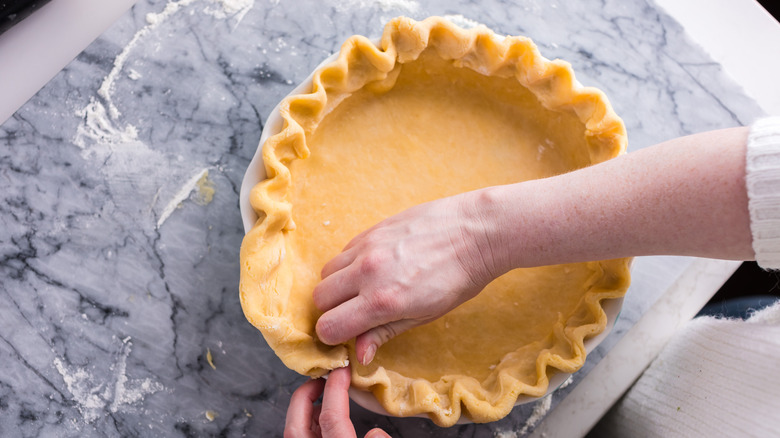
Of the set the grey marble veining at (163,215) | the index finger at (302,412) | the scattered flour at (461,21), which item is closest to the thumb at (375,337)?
the index finger at (302,412)

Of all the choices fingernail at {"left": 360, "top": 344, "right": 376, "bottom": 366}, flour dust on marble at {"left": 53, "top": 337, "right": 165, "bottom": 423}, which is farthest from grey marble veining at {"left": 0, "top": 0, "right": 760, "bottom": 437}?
fingernail at {"left": 360, "top": 344, "right": 376, "bottom": 366}

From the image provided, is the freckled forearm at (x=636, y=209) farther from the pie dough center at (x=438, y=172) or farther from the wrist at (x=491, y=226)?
the pie dough center at (x=438, y=172)

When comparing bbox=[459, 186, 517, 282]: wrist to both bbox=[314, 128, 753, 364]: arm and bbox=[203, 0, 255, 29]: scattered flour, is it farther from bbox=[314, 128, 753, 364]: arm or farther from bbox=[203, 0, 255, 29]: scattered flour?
bbox=[203, 0, 255, 29]: scattered flour

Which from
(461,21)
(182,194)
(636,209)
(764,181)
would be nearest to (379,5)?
(461,21)

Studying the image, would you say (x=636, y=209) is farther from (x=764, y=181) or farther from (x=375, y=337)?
(x=375, y=337)

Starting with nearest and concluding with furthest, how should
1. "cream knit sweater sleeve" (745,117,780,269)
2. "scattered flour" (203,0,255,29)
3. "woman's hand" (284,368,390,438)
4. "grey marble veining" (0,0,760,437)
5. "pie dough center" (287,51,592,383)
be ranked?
"cream knit sweater sleeve" (745,117,780,269), "woman's hand" (284,368,390,438), "pie dough center" (287,51,592,383), "grey marble veining" (0,0,760,437), "scattered flour" (203,0,255,29)

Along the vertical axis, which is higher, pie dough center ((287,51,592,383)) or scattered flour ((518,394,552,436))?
pie dough center ((287,51,592,383))

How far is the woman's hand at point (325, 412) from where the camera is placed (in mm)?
928

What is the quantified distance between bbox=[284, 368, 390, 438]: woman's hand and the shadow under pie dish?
3cm

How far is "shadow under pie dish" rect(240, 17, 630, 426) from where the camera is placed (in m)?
0.99

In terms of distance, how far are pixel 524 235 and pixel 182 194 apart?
756 millimetres

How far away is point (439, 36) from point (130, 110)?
0.72 metres

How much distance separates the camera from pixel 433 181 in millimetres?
1127

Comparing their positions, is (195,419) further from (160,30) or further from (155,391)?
(160,30)
